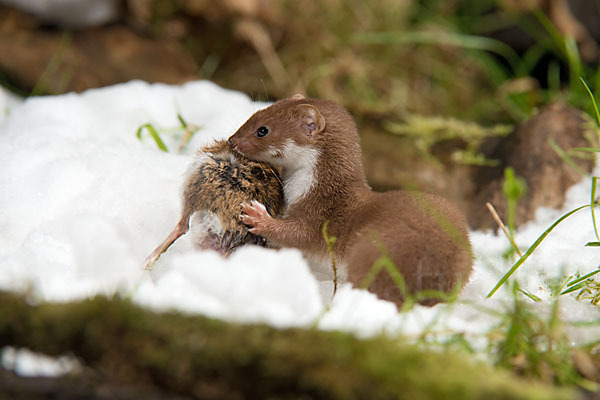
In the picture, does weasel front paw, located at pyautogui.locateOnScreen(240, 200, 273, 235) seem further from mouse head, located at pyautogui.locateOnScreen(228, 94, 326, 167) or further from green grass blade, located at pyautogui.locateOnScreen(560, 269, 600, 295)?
green grass blade, located at pyautogui.locateOnScreen(560, 269, 600, 295)

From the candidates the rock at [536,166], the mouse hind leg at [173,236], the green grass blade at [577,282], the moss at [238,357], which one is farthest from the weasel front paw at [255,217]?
the rock at [536,166]

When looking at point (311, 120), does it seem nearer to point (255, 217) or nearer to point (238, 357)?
point (255, 217)

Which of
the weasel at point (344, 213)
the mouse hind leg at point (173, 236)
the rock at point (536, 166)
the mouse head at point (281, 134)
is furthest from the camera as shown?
the rock at point (536, 166)

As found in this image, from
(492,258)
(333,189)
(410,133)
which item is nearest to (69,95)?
(333,189)

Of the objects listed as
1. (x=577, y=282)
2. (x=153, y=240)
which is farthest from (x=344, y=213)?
(x=577, y=282)

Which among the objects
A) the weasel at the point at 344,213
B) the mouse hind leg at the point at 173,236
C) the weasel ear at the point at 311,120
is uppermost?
the weasel ear at the point at 311,120

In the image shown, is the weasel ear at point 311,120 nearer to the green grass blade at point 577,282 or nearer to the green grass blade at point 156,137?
the green grass blade at point 156,137

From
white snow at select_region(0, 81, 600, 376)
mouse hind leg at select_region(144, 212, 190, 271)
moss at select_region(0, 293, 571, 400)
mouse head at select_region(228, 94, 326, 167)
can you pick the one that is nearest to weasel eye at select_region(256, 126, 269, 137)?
mouse head at select_region(228, 94, 326, 167)
